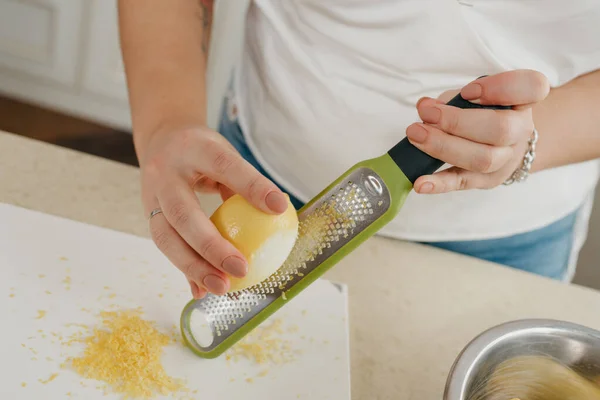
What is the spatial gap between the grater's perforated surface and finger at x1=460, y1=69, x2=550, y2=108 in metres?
0.13

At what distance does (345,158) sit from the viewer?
93 centimetres

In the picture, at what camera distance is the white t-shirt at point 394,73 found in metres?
0.86

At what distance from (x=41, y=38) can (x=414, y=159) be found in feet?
6.70

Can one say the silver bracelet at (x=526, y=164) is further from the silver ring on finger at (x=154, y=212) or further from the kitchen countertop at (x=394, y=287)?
the silver ring on finger at (x=154, y=212)

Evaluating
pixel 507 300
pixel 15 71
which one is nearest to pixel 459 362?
pixel 507 300

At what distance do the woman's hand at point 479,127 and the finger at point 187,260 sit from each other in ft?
0.73

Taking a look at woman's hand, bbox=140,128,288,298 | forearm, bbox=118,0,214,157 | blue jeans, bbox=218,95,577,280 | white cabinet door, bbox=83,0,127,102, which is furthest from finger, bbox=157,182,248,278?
white cabinet door, bbox=83,0,127,102

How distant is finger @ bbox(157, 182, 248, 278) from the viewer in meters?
0.62

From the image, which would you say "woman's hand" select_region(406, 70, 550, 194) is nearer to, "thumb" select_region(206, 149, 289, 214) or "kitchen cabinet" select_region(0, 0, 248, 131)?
"thumb" select_region(206, 149, 289, 214)

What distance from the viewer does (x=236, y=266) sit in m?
0.61

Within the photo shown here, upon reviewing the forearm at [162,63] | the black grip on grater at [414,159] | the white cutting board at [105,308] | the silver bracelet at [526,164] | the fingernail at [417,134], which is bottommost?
the white cutting board at [105,308]

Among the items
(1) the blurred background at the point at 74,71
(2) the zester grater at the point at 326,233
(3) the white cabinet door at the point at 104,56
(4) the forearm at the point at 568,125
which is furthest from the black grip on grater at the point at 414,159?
(3) the white cabinet door at the point at 104,56

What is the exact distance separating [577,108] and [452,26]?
0.67ft

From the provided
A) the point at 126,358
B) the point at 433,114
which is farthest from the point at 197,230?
the point at 433,114
